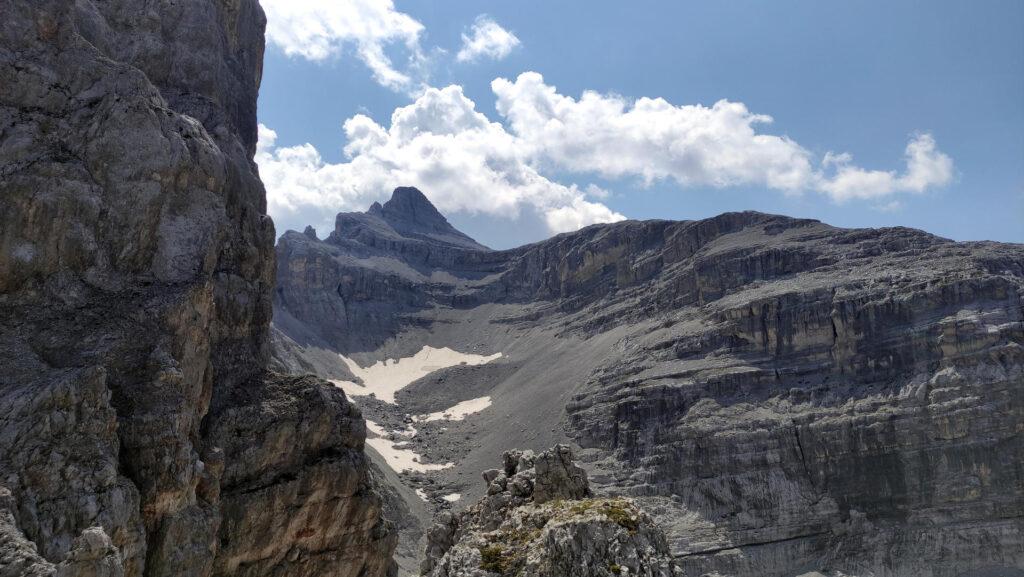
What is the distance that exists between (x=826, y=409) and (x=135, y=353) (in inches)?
3270

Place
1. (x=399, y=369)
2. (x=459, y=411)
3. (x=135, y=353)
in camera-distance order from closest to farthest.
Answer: (x=135, y=353) → (x=459, y=411) → (x=399, y=369)

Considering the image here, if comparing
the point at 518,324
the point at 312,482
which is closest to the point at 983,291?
the point at 312,482

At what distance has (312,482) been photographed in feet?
99.0

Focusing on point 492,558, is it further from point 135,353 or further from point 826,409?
point 826,409

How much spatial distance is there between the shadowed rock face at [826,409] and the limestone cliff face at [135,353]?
5784 centimetres

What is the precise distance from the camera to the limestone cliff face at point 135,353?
19.7 m

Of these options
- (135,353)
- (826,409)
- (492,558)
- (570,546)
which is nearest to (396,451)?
(826,409)

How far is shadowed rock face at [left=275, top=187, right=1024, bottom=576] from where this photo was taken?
77.3m

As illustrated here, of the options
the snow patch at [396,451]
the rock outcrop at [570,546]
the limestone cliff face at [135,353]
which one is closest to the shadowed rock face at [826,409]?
the snow patch at [396,451]

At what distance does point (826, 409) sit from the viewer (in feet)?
293

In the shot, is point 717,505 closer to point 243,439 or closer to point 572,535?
point 243,439

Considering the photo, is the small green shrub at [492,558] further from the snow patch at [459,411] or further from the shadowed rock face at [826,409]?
the snow patch at [459,411]

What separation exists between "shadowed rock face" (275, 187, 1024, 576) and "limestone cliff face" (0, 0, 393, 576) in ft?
190

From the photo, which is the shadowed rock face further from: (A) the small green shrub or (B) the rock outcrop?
(A) the small green shrub
